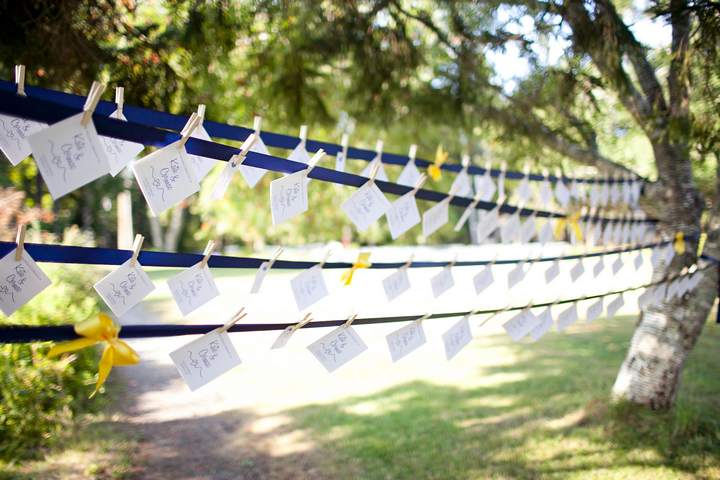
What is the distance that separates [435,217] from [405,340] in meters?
0.52

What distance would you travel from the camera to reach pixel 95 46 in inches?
102

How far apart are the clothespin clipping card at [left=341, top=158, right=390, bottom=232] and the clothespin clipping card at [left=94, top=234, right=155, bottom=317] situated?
2.06 ft

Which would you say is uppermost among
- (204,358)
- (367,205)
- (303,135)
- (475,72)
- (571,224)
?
Result: (475,72)

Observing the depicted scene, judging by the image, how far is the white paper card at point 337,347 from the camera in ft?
5.35

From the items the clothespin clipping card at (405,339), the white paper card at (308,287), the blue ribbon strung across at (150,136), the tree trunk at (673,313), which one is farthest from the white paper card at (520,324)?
the tree trunk at (673,313)

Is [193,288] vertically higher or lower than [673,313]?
higher

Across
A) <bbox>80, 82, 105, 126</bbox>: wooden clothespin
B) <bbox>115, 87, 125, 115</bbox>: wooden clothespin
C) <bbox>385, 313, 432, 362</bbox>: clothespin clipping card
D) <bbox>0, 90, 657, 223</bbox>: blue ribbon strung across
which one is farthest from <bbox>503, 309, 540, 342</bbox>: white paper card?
<bbox>80, 82, 105, 126</bbox>: wooden clothespin

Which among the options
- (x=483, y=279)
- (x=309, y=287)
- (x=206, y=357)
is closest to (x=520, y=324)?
(x=483, y=279)

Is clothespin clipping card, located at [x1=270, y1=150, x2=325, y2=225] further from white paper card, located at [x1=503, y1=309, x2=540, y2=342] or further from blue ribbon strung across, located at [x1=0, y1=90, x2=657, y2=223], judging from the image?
white paper card, located at [x1=503, y1=309, x2=540, y2=342]

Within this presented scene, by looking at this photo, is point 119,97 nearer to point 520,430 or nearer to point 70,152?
point 70,152

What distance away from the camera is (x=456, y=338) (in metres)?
1.98

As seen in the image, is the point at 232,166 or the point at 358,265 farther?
the point at 358,265

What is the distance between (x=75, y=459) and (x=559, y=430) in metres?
2.99

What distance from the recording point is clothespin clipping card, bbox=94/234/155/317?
1262 mm
